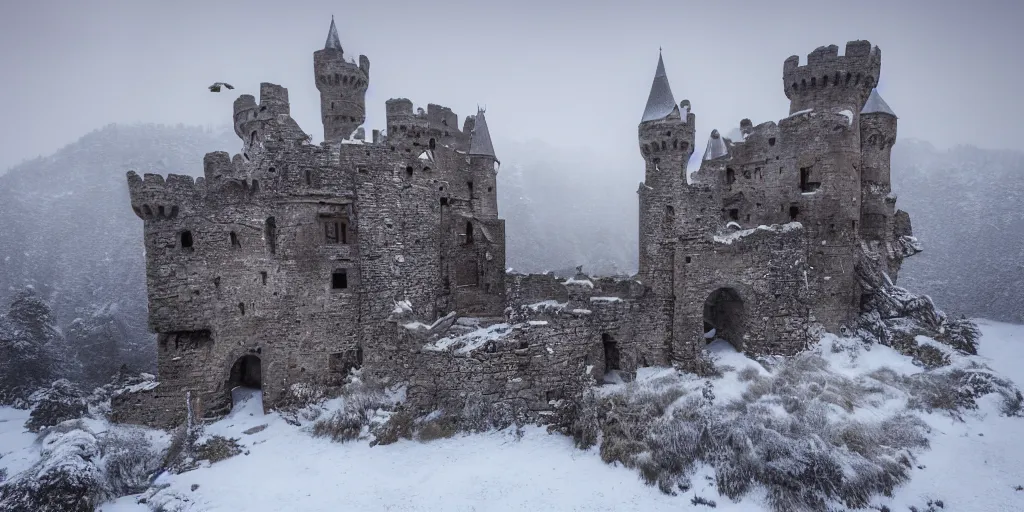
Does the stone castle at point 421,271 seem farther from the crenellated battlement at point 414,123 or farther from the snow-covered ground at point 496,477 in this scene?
the snow-covered ground at point 496,477

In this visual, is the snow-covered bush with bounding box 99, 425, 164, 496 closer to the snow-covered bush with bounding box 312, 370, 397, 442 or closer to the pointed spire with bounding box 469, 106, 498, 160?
the snow-covered bush with bounding box 312, 370, 397, 442

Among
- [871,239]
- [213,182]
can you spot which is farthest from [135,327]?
[871,239]

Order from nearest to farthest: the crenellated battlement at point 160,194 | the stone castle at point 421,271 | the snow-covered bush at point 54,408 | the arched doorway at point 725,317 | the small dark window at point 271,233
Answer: the stone castle at point 421,271, the crenellated battlement at point 160,194, the small dark window at point 271,233, the arched doorway at point 725,317, the snow-covered bush at point 54,408

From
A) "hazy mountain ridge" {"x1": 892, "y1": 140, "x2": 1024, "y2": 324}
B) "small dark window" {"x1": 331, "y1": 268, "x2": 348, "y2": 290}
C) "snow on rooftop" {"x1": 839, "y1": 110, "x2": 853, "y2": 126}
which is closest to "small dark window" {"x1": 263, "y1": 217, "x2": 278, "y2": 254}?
"small dark window" {"x1": 331, "y1": 268, "x2": 348, "y2": 290}

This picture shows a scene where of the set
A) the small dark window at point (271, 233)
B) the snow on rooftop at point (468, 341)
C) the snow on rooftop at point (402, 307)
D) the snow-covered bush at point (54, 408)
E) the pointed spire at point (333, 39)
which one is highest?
the pointed spire at point (333, 39)

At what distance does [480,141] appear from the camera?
24.1 metres

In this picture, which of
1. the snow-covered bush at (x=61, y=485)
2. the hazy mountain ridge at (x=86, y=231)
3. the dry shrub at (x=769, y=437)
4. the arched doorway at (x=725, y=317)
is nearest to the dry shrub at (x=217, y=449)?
the snow-covered bush at (x=61, y=485)

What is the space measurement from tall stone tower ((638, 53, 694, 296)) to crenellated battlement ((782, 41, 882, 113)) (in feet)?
20.9

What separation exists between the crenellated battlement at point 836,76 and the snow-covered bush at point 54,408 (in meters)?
38.4

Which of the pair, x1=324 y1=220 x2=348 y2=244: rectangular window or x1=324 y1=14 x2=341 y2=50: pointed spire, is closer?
x1=324 y1=220 x2=348 y2=244: rectangular window

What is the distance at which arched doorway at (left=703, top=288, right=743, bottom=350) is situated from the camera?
1891 centimetres

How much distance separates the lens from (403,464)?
14609 mm

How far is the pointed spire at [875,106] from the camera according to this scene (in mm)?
21422

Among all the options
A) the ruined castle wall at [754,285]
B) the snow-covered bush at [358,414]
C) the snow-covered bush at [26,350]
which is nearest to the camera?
the snow-covered bush at [358,414]
